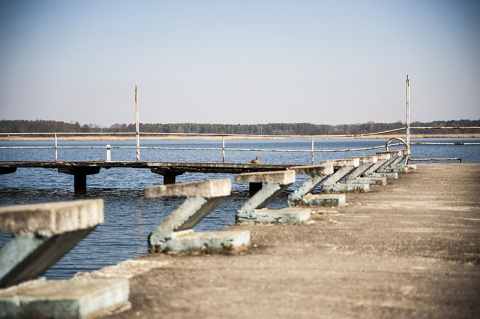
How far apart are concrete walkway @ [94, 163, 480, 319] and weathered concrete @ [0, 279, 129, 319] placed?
0.42 feet

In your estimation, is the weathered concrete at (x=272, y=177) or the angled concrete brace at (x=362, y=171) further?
the angled concrete brace at (x=362, y=171)

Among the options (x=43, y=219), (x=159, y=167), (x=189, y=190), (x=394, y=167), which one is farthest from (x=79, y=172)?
(x=43, y=219)

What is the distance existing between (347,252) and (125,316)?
2.81m

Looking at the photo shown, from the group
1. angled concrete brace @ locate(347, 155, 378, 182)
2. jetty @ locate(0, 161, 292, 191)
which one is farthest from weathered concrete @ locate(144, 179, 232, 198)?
jetty @ locate(0, 161, 292, 191)

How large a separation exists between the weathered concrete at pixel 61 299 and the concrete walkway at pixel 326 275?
0.13m

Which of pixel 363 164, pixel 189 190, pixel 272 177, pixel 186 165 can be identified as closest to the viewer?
pixel 189 190

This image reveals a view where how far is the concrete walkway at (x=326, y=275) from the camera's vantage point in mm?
4184

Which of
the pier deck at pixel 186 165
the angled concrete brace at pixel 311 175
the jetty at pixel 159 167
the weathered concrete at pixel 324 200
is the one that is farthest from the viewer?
the jetty at pixel 159 167

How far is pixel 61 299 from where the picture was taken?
3871 millimetres

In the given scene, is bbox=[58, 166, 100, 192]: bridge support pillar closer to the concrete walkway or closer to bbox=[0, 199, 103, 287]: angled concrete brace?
the concrete walkway

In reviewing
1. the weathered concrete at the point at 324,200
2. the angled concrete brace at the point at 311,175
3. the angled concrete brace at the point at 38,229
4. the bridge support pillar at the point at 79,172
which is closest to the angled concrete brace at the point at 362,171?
the weathered concrete at the point at 324,200

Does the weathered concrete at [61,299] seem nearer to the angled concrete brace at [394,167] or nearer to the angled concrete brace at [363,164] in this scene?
the angled concrete brace at [363,164]

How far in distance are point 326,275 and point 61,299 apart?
2.16m

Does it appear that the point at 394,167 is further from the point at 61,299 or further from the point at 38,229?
the point at 38,229
